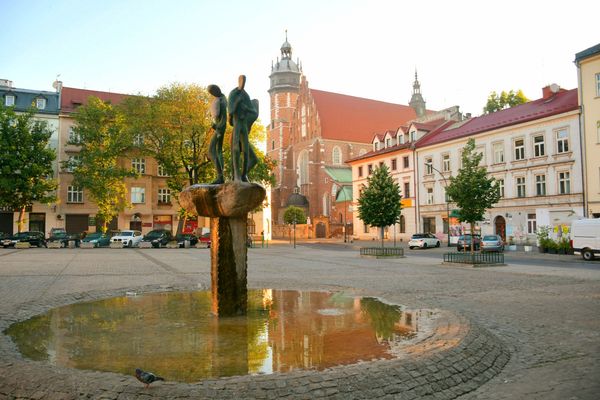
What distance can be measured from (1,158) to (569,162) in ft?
150

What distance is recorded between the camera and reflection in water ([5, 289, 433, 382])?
5.57 metres

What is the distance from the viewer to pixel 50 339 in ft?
→ 22.3

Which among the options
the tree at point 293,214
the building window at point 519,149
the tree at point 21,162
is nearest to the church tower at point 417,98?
the tree at point 293,214

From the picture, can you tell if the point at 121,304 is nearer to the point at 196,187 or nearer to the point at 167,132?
the point at 196,187

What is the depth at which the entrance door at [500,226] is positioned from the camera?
140ft

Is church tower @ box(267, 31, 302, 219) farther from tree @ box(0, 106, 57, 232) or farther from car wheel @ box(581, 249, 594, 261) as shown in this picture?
car wheel @ box(581, 249, 594, 261)

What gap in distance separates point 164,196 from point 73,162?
34.9 feet

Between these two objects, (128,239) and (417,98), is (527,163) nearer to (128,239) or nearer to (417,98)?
(128,239)

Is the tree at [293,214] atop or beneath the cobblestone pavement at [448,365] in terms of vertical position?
atop

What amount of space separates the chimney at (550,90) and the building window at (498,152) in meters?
5.86

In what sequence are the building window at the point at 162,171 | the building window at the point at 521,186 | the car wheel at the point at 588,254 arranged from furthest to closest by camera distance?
the building window at the point at 162,171 → the building window at the point at 521,186 → the car wheel at the point at 588,254

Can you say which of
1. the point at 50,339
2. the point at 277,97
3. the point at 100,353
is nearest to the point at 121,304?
the point at 50,339

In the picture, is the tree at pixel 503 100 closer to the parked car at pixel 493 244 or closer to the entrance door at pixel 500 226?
the entrance door at pixel 500 226

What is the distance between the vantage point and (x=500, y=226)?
141 feet
